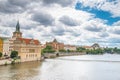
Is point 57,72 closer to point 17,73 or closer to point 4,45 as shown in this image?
point 17,73

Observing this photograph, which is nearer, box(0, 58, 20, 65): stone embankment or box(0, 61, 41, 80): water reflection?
box(0, 61, 41, 80): water reflection

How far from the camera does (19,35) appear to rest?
316 ft

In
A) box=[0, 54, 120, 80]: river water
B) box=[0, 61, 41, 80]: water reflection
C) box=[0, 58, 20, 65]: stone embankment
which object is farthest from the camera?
box=[0, 58, 20, 65]: stone embankment

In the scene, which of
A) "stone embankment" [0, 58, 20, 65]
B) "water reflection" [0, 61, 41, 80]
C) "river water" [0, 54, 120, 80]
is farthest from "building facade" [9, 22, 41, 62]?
"water reflection" [0, 61, 41, 80]

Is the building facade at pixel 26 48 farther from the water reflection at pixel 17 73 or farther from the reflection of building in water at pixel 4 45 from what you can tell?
the water reflection at pixel 17 73

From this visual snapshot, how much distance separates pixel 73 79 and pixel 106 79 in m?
5.27

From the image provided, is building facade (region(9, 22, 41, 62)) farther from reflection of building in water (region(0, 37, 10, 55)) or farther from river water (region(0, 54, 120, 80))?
river water (region(0, 54, 120, 80))

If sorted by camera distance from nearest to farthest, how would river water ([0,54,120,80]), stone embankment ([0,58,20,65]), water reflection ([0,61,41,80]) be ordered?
water reflection ([0,61,41,80]), river water ([0,54,120,80]), stone embankment ([0,58,20,65])

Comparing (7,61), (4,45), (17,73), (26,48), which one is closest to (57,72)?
(17,73)

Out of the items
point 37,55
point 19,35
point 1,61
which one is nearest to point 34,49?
point 37,55

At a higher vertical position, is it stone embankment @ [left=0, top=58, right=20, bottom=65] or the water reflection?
stone embankment @ [left=0, top=58, right=20, bottom=65]

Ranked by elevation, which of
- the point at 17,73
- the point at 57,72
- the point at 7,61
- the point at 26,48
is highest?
the point at 26,48

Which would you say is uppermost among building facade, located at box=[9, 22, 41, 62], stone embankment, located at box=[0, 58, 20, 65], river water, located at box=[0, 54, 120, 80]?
building facade, located at box=[9, 22, 41, 62]

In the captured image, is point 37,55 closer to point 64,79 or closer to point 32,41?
point 32,41
